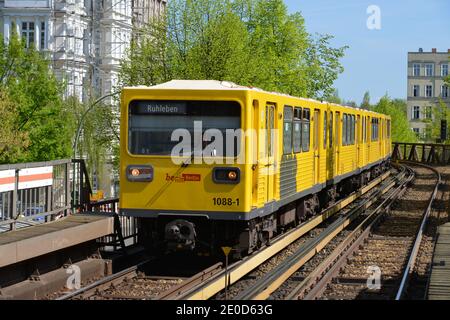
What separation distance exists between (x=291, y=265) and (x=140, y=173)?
267 cm

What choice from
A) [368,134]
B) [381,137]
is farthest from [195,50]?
[381,137]

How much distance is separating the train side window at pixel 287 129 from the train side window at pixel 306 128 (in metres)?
1.52

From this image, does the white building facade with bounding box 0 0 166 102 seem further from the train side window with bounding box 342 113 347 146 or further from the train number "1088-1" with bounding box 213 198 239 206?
the train number "1088-1" with bounding box 213 198 239 206

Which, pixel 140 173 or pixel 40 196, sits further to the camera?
pixel 40 196

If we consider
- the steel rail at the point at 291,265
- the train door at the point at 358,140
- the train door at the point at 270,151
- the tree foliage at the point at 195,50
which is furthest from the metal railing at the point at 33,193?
the tree foliage at the point at 195,50

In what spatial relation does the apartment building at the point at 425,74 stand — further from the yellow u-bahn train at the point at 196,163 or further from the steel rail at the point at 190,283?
the steel rail at the point at 190,283

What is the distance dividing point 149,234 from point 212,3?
2290 centimetres

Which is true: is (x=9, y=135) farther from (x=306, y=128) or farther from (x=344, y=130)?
(x=306, y=128)

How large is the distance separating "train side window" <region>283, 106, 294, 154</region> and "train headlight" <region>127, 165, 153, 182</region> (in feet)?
10.5

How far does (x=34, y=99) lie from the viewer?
44000mm

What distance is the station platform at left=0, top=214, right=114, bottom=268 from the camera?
11367 millimetres

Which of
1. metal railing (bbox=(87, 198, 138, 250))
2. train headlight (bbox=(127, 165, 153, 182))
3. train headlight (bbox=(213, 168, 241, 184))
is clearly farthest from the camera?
metal railing (bbox=(87, 198, 138, 250))

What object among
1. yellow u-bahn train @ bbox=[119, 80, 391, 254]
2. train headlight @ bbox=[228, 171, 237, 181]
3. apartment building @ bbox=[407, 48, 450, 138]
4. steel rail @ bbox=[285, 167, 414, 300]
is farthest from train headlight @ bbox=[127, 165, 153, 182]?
apartment building @ bbox=[407, 48, 450, 138]
